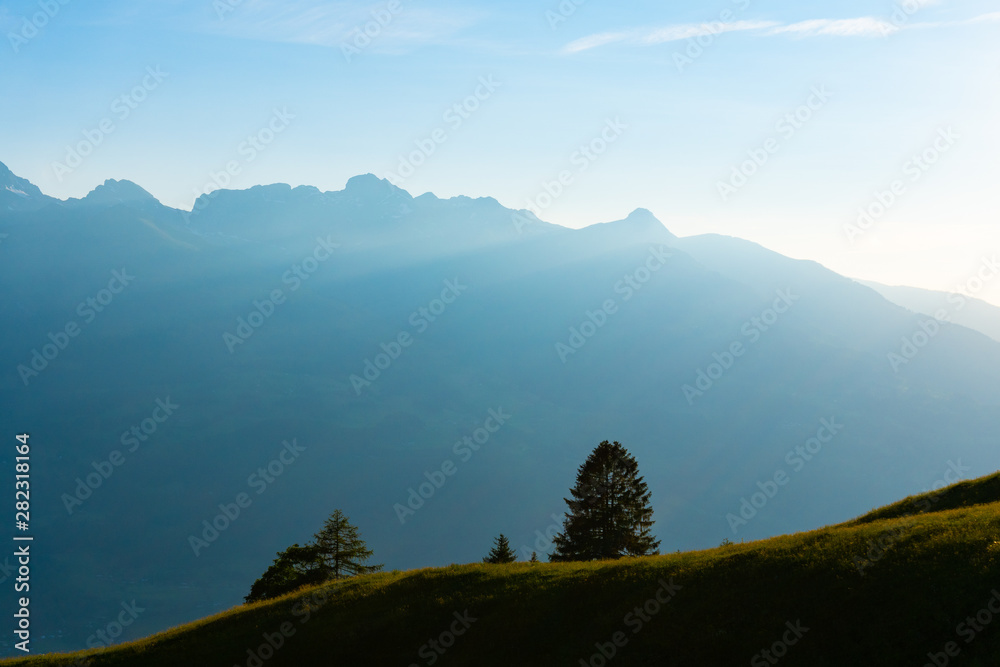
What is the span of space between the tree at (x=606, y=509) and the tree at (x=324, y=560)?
16.2 m

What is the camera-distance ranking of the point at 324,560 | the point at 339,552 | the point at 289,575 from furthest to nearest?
the point at 339,552, the point at 324,560, the point at 289,575

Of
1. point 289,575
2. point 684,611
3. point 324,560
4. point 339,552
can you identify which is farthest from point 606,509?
point 684,611

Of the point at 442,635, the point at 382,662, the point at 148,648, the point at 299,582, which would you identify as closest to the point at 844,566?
the point at 442,635

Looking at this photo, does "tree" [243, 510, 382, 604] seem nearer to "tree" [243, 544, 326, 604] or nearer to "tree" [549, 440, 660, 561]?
"tree" [243, 544, 326, 604]

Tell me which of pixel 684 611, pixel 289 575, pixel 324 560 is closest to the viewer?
pixel 684 611

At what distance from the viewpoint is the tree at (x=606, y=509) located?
50531mm

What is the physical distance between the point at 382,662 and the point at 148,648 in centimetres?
1494

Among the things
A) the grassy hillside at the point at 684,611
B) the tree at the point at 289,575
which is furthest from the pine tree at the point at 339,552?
the grassy hillside at the point at 684,611

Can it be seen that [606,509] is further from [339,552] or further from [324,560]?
[324,560]

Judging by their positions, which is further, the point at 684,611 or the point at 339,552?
the point at 339,552

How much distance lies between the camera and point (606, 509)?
5088 centimetres

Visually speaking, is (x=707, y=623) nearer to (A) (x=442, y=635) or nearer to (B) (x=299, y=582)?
(A) (x=442, y=635)

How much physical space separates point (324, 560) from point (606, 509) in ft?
75.8

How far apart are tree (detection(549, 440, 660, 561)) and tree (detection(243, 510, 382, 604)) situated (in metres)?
16.2
